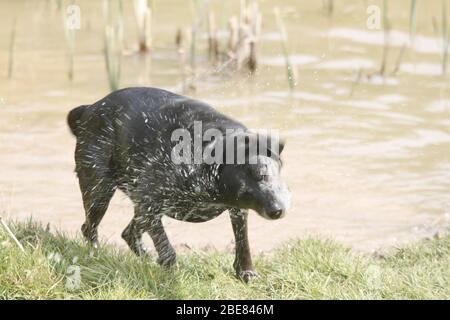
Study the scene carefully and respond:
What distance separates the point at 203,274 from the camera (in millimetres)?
5996

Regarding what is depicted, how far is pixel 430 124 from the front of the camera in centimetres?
987

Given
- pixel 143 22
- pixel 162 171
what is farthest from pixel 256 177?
pixel 143 22

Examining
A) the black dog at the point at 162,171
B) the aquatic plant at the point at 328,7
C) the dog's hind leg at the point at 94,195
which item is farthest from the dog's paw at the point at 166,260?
the aquatic plant at the point at 328,7

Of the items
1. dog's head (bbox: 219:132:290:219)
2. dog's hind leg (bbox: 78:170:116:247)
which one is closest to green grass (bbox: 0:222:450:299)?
dog's hind leg (bbox: 78:170:116:247)

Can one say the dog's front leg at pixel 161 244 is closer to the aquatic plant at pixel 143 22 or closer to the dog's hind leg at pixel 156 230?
the dog's hind leg at pixel 156 230

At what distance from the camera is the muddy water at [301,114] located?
306 inches

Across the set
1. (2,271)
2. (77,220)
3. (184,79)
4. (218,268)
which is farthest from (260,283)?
(184,79)

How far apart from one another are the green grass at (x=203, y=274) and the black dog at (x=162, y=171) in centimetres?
20

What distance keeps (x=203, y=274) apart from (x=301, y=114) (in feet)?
13.9

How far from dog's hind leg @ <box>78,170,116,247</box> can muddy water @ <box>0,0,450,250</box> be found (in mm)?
619

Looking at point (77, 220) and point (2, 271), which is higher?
point (2, 271)

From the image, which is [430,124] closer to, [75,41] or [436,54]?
[436,54]

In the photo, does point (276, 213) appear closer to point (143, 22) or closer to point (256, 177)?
point (256, 177)

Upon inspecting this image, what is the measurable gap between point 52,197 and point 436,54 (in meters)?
5.87
